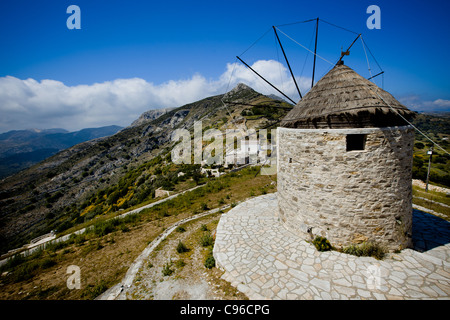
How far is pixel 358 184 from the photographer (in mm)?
6328

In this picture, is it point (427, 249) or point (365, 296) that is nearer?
point (365, 296)

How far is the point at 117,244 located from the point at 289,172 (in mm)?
9670

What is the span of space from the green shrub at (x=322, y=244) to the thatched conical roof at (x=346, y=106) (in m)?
4.28

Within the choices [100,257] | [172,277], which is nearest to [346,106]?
[172,277]

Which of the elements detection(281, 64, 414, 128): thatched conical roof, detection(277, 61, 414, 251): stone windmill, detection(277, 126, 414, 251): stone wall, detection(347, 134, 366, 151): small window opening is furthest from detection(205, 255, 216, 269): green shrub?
detection(347, 134, 366, 151): small window opening

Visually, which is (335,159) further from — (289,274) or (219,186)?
(219,186)

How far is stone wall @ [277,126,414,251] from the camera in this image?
20.3ft

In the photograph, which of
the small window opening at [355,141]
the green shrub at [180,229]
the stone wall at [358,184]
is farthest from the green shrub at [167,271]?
the small window opening at [355,141]

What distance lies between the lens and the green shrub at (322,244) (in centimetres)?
689

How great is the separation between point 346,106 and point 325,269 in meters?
5.58

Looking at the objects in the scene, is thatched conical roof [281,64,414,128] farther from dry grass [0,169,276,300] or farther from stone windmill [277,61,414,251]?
dry grass [0,169,276,300]
